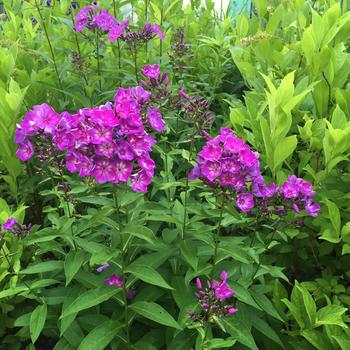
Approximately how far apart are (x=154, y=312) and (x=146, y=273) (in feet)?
0.66

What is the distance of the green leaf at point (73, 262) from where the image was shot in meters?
2.03

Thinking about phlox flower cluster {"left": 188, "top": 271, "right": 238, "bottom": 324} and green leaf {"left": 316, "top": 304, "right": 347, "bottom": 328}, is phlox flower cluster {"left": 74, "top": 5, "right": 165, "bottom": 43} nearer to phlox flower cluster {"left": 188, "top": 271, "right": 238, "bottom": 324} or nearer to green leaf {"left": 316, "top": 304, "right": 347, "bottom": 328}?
phlox flower cluster {"left": 188, "top": 271, "right": 238, "bottom": 324}

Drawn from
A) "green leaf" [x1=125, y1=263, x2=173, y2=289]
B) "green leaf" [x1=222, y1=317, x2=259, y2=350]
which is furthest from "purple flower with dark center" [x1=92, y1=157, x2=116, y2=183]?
"green leaf" [x1=222, y1=317, x2=259, y2=350]

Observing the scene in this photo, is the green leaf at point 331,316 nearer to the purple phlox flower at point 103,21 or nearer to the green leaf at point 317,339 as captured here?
the green leaf at point 317,339

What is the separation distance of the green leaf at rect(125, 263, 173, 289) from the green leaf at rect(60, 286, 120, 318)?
129 mm

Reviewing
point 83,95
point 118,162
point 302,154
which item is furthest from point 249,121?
point 83,95

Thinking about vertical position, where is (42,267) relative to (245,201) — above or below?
below

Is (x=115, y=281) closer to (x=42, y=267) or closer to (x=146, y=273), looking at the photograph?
(x=146, y=273)

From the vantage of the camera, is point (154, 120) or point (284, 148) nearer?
point (154, 120)

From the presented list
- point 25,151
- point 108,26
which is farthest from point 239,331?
point 108,26

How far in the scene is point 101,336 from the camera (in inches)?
79.4

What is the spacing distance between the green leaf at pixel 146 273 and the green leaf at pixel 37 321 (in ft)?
1.58

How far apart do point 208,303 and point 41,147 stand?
3.46 ft

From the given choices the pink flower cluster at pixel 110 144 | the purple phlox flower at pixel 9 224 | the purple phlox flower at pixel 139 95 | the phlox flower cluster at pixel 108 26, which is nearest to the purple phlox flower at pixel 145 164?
the pink flower cluster at pixel 110 144
